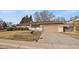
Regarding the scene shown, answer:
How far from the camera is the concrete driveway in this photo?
4.20 metres

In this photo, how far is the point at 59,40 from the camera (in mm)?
4242

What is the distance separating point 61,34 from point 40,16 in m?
0.44

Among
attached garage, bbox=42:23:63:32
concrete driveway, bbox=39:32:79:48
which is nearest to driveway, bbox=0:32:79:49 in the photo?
concrete driveway, bbox=39:32:79:48

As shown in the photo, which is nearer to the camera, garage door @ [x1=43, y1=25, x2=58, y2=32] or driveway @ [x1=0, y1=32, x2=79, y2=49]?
driveway @ [x1=0, y1=32, x2=79, y2=49]

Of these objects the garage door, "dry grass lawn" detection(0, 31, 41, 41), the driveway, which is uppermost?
the garage door

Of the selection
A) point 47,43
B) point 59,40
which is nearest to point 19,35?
point 47,43

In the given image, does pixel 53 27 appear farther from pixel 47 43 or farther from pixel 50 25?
pixel 47 43

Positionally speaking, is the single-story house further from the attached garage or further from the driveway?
the driveway

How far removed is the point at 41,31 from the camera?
433 centimetres

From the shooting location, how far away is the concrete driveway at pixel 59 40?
165 inches

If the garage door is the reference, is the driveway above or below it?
below

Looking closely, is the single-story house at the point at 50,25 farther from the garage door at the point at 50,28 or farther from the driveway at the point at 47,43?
the driveway at the point at 47,43
